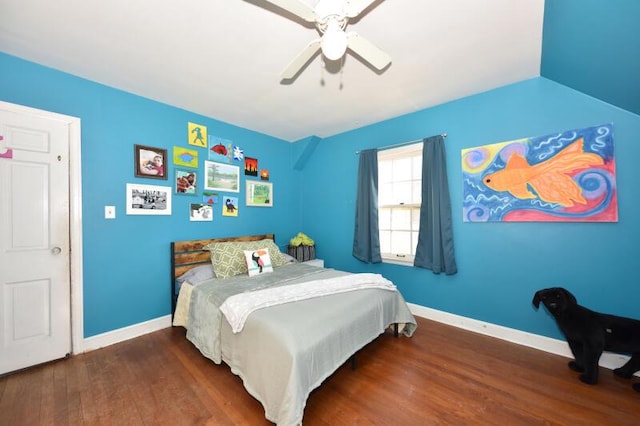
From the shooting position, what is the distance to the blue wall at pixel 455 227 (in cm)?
199

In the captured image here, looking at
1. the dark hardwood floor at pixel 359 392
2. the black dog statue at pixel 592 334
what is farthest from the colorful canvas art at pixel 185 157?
the black dog statue at pixel 592 334

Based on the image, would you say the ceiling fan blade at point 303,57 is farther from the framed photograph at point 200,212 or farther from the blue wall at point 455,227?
the framed photograph at point 200,212

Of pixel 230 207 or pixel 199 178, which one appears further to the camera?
pixel 230 207

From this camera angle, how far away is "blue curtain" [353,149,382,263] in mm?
3322

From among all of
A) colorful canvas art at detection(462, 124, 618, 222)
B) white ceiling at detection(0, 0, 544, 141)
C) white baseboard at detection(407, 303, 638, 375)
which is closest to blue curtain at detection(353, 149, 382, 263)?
white ceiling at detection(0, 0, 544, 141)

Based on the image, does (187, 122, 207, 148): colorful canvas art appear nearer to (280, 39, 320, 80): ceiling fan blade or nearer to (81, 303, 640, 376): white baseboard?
(280, 39, 320, 80): ceiling fan blade

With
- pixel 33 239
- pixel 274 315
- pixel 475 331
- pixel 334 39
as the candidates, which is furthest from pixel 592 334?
pixel 33 239

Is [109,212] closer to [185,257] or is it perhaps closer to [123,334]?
[185,257]

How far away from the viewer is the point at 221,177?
3.25 metres

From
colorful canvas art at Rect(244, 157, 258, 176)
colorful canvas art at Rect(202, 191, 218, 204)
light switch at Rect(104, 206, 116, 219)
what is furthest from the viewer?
colorful canvas art at Rect(244, 157, 258, 176)

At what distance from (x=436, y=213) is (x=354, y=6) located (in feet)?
7.30

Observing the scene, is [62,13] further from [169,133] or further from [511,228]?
[511,228]

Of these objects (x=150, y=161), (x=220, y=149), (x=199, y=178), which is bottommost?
(x=199, y=178)

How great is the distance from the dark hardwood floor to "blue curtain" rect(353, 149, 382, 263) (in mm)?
1363
